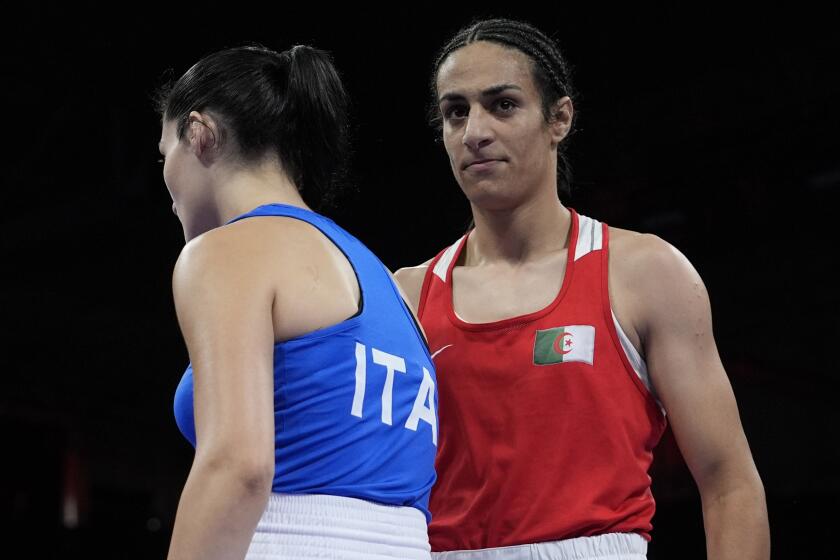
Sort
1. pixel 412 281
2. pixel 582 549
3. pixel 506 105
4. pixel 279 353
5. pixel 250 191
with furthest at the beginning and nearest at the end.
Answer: pixel 412 281 → pixel 506 105 → pixel 582 549 → pixel 250 191 → pixel 279 353

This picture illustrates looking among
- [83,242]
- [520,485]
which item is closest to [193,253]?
[520,485]

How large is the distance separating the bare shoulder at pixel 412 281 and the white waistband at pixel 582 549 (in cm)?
55

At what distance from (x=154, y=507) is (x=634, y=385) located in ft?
33.7

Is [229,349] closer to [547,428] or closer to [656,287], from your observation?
[547,428]

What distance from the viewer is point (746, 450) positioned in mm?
1847

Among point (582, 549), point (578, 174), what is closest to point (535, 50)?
point (582, 549)

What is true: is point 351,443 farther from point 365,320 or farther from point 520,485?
point 520,485

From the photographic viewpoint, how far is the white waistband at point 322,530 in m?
1.27

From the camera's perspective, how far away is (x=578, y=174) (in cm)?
582

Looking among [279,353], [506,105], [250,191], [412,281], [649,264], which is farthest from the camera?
[412,281]

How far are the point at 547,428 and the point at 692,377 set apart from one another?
267mm

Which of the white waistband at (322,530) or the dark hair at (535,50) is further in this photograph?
the dark hair at (535,50)

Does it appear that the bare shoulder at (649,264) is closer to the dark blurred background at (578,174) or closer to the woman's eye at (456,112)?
the woman's eye at (456,112)

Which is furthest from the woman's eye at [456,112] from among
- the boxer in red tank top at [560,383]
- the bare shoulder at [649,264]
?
the bare shoulder at [649,264]
